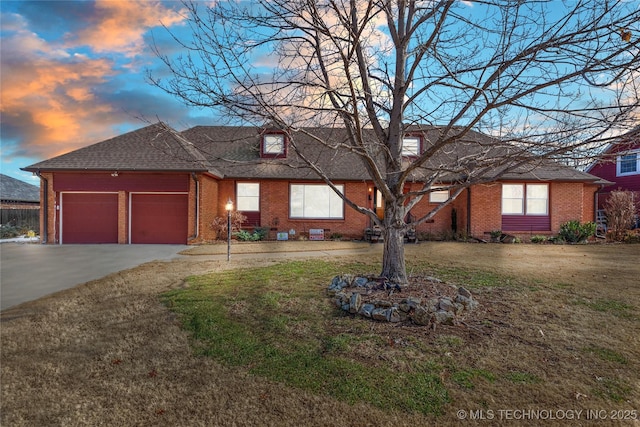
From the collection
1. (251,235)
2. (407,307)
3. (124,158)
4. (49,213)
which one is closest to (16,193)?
(49,213)

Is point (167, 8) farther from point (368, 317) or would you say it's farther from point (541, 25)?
point (368, 317)

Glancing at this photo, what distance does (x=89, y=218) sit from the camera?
13477 millimetres

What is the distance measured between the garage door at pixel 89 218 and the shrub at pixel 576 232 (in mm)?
19762

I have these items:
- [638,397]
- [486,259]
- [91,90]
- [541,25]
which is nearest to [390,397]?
[638,397]

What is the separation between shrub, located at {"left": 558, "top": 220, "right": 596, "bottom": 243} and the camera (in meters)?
14.1

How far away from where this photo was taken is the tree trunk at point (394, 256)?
5.43m

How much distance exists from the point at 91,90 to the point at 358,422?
1051 cm

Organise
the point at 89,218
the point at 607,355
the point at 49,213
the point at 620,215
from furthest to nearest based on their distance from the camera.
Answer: the point at 620,215
the point at 89,218
the point at 49,213
the point at 607,355

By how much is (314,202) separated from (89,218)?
32.1ft

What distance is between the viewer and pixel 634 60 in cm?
301

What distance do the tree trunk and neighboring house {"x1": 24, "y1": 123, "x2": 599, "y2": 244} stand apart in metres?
7.81

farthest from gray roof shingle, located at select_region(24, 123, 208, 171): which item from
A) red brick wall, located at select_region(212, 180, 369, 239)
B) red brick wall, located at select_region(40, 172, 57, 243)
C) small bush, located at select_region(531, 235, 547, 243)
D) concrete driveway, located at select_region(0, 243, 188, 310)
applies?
small bush, located at select_region(531, 235, 547, 243)

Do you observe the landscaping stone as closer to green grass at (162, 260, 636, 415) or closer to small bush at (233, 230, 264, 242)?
green grass at (162, 260, 636, 415)

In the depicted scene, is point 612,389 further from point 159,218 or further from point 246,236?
point 159,218
